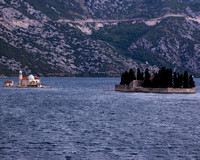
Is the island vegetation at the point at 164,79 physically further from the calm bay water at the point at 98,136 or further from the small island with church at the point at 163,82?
the calm bay water at the point at 98,136

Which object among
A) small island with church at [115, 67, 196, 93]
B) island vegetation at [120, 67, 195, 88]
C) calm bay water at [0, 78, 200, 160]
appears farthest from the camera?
small island with church at [115, 67, 196, 93]

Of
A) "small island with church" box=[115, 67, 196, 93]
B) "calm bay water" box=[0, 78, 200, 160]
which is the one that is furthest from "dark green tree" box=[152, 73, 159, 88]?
"calm bay water" box=[0, 78, 200, 160]

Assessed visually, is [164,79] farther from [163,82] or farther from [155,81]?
[155,81]

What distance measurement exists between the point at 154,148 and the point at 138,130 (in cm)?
1648

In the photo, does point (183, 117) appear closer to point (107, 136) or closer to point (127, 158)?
point (107, 136)

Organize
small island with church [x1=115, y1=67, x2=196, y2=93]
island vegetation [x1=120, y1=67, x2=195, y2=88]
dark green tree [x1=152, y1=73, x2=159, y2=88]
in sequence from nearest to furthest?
1. island vegetation [x1=120, y1=67, x2=195, y2=88]
2. small island with church [x1=115, y1=67, x2=196, y2=93]
3. dark green tree [x1=152, y1=73, x2=159, y2=88]

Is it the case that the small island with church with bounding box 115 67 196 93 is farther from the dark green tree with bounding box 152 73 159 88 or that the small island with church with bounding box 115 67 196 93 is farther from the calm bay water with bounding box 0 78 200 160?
the calm bay water with bounding box 0 78 200 160

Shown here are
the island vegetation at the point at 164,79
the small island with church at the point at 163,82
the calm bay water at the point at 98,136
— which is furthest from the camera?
the small island with church at the point at 163,82

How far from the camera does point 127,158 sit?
193 ft

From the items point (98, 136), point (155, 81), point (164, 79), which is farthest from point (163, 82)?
point (98, 136)

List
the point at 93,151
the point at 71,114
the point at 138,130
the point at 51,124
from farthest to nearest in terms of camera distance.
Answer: the point at 71,114 < the point at 51,124 < the point at 138,130 < the point at 93,151

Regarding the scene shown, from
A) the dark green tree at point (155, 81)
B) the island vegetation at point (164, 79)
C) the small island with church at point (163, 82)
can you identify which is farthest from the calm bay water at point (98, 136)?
the dark green tree at point (155, 81)

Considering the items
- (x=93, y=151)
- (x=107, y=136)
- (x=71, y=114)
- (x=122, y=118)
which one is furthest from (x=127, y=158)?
(x=71, y=114)

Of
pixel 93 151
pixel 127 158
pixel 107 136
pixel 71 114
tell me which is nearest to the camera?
pixel 127 158
